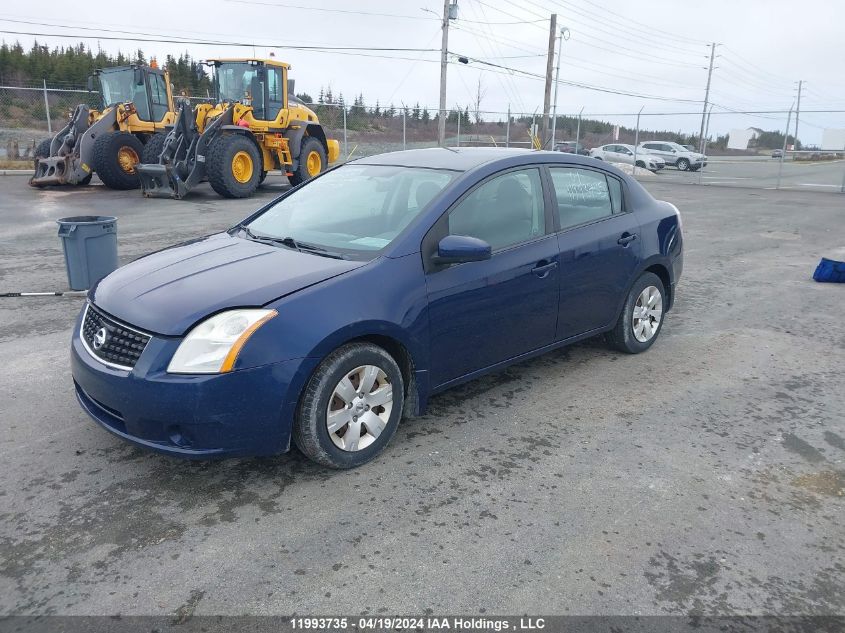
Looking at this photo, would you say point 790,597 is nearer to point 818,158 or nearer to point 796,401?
point 796,401

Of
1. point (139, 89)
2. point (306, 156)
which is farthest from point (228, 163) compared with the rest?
point (139, 89)

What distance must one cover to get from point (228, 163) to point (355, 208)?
11765 millimetres

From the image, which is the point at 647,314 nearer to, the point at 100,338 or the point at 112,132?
the point at 100,338

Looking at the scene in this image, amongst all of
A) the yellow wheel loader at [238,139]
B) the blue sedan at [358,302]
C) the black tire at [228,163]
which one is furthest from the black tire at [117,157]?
the blue sedan at [358,302]

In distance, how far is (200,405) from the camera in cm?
300

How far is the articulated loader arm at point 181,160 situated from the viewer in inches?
586

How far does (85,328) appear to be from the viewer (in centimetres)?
357

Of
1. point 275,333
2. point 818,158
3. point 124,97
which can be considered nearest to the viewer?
point 275,333

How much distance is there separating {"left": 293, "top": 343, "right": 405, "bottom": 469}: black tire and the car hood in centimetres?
41

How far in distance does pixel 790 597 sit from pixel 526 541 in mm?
1038

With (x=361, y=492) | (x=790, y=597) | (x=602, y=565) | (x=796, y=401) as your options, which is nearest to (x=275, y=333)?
(x=361, y=492)

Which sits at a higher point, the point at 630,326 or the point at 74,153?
the point at 74,153

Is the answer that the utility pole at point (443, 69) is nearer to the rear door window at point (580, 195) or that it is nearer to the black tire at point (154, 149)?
the black tire at point (154, 149)

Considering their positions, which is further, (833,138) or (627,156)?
(833,138)
